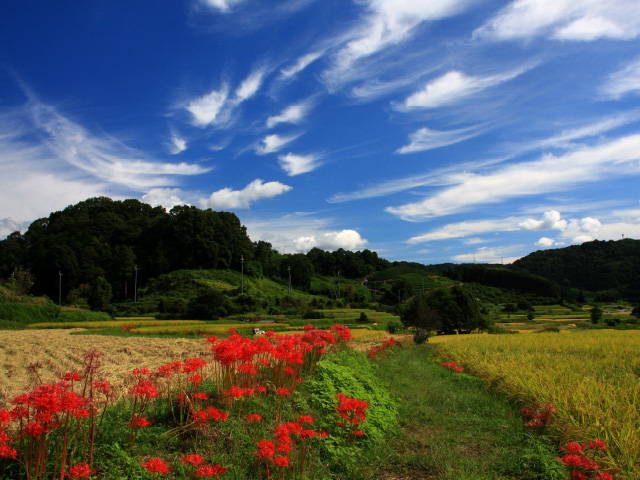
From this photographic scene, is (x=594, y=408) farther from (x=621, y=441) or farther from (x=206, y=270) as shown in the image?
(x=206, y=270)

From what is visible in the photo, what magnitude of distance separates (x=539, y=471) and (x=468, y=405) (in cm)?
299

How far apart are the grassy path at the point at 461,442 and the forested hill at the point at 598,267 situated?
82.8 m

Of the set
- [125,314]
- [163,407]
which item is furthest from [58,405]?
[125,314]

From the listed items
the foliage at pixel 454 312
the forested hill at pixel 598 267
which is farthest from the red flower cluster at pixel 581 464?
the forested hill at pixel 598 267

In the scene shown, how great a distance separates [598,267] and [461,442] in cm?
9610

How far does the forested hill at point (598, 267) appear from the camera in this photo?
7469 cm

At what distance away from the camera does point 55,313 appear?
33469 mm

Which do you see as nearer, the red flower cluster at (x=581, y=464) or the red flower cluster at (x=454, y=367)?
the red flower cluster at (x=581, y=464)

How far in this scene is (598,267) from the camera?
82500 millimetres

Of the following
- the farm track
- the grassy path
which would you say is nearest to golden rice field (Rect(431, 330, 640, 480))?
the grassy path

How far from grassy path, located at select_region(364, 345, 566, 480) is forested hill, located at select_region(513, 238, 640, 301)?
82773mm

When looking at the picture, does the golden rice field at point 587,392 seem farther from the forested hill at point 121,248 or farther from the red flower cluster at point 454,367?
the forested hill at point 121,248

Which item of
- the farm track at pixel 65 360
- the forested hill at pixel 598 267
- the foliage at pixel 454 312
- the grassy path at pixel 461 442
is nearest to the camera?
the grassy path at pixel 461 442

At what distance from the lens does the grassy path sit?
4.25 meters
